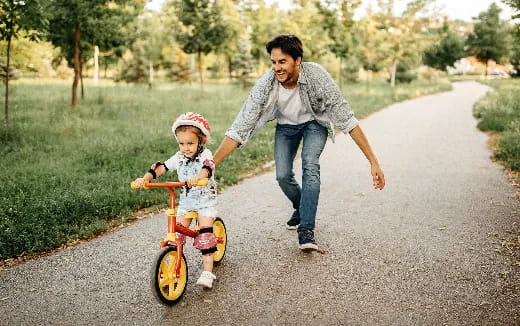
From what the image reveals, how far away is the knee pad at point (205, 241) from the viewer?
3.78m

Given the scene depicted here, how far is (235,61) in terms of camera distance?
40.1 m

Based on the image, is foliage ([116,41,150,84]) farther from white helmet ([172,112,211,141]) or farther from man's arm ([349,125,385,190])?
white helmet ([172,112,211,141])

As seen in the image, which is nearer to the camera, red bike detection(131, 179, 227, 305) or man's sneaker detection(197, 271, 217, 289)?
red bike detection(131, 179, 227, 305)

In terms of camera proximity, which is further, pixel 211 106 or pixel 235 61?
pixel 235 61

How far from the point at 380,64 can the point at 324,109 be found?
30.5 metres

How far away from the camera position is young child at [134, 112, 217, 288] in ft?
11.9

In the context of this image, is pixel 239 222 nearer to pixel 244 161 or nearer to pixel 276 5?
pixel 244 161

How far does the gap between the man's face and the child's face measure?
3.21 feet

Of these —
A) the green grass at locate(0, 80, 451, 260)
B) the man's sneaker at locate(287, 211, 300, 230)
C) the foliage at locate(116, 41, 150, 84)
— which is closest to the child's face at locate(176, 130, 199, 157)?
the man's sneaker at locate(287, 211, 300, 230)

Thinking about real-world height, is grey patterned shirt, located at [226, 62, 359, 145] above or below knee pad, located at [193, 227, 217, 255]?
above

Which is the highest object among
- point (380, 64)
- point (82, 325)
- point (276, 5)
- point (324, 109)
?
point (276, 5)

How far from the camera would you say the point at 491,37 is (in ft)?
183

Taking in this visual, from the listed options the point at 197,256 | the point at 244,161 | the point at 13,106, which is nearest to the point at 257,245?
the point at 197,256

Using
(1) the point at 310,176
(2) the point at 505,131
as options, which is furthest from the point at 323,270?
(2) the point at 505,131
